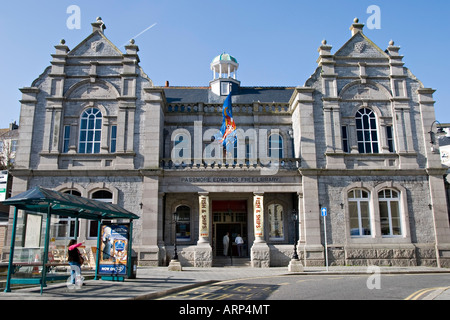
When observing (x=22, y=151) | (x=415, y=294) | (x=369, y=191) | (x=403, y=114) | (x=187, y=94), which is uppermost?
(x=187, y=94)

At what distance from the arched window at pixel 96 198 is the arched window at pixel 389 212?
16013 millimetres

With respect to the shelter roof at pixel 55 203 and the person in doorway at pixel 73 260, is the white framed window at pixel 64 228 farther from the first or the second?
the person in doorway at pixel 73 260

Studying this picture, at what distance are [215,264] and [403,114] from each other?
48.8 ft

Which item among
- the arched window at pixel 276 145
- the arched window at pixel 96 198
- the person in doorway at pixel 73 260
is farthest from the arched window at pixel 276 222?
the person in doorway at pixel 73 260

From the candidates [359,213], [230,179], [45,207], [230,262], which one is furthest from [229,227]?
[45,207]

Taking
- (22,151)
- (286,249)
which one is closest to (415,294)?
(286,249)

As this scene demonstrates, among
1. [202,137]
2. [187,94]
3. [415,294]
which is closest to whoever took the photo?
[415,294]

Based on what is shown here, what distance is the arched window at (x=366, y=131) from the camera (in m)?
24.7

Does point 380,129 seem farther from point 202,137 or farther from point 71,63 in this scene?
point 71,63

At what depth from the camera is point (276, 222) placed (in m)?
25.5

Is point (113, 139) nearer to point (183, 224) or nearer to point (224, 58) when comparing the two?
point (183, 224)

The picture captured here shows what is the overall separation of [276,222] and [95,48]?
1607 cm

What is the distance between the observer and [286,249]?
22.8m

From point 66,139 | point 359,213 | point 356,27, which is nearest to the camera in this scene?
point 359,213
